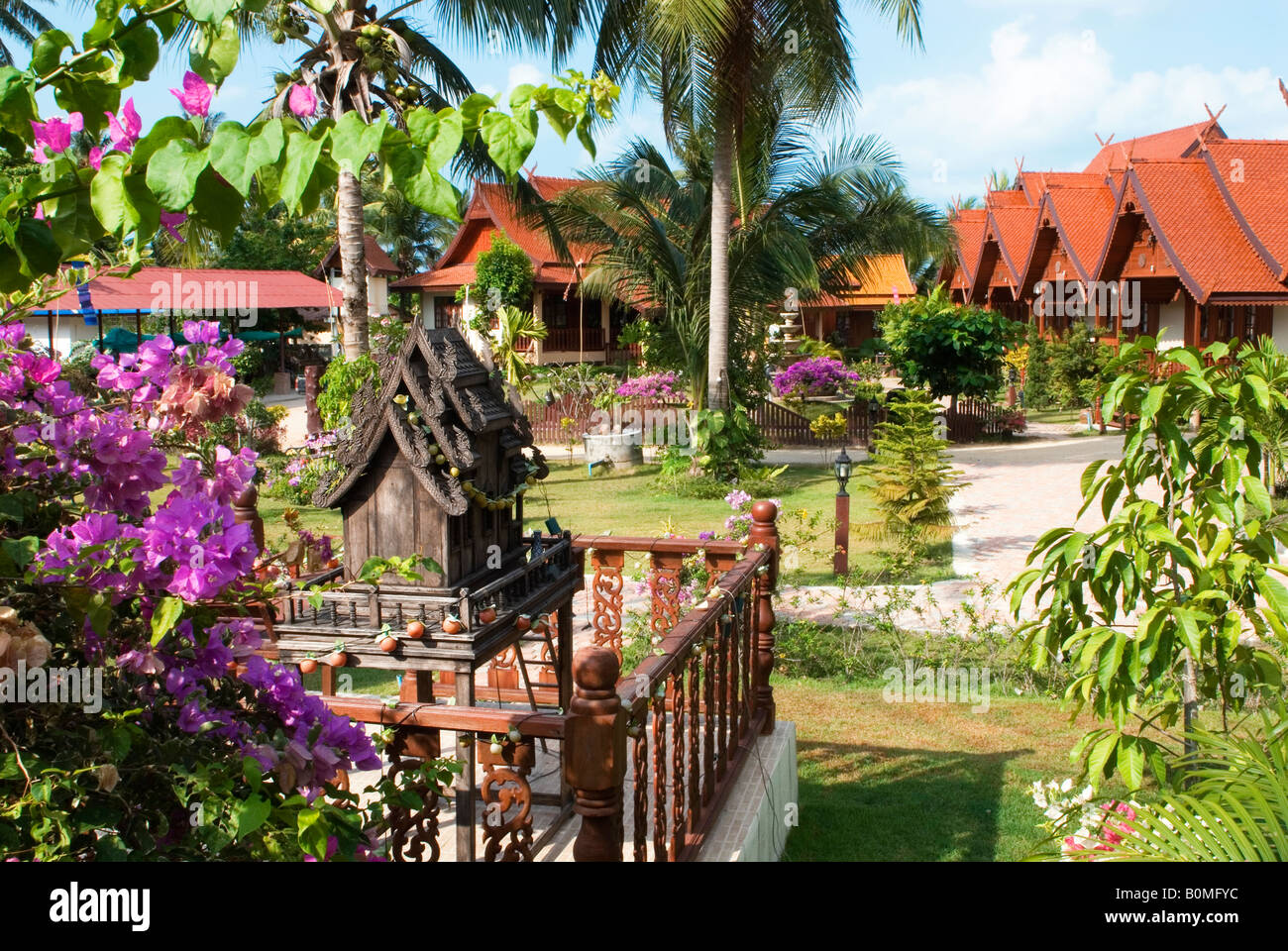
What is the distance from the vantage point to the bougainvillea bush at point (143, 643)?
1.82 m

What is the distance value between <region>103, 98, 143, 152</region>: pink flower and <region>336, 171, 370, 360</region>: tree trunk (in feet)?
41.5

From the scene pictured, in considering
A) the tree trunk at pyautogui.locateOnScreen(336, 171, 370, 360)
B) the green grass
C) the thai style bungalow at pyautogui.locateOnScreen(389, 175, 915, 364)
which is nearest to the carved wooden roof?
the green grass

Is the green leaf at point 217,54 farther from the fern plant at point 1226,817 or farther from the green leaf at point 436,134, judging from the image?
the fern plant at point 1226,817

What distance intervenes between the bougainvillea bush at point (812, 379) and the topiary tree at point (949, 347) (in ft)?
5.97

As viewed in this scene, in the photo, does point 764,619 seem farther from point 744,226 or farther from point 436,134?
point 744,226

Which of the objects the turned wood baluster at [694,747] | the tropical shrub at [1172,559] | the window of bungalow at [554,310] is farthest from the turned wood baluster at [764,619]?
the window of bungalow at [554,310]

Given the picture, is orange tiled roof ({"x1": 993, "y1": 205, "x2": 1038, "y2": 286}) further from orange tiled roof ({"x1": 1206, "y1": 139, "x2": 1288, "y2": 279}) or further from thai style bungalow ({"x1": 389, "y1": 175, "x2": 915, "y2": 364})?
orange tiled roof ({"x1": 1206, "y1": 139, "x2": 1288, "y2": 279})

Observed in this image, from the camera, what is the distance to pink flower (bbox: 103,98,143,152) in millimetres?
1904

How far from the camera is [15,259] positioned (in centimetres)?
167

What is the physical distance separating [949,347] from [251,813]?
22.6 meters

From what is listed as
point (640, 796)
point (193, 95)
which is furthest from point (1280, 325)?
point (193, 95)

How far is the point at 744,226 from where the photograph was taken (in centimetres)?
1830

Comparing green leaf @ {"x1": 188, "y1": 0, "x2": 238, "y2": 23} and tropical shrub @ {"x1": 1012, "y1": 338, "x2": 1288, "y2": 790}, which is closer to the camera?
green leaf @ {"x1": 188, "y1": 0, "x2": 238, "y2": 23}

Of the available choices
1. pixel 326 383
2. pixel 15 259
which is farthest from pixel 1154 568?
pixel 326 383
